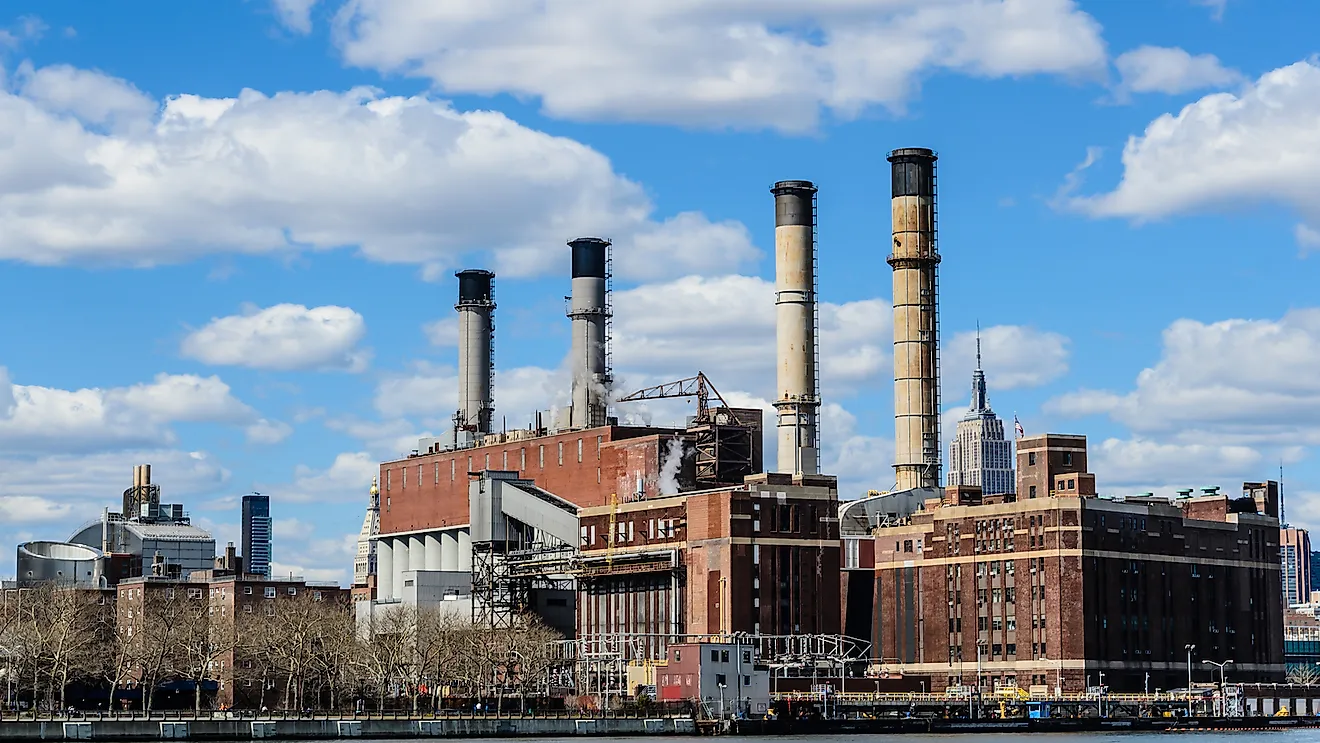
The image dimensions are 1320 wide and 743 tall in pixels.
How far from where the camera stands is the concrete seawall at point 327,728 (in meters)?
166

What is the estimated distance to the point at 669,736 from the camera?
177750 mm

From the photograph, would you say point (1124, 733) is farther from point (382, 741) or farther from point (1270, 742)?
point (382, 741)

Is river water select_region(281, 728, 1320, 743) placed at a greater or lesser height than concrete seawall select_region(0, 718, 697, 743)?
lesser

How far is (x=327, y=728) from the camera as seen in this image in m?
175

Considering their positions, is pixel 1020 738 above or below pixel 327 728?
below

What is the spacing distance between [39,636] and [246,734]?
3687cm

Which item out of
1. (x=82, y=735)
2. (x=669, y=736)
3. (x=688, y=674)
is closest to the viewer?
(x=82, y=735)

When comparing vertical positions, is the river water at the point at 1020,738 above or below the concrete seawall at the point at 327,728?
below

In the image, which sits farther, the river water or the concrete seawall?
the river water

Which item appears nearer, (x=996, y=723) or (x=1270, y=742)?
(x=1270, y=742)

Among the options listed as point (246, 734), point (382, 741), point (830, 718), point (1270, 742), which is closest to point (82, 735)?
point (246, 734)

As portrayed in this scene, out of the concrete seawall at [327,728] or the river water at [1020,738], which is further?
the river water at [1020,738]

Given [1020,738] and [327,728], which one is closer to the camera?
[327,728]

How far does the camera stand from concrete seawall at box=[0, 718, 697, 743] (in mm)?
166500
